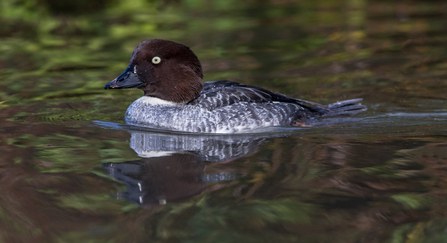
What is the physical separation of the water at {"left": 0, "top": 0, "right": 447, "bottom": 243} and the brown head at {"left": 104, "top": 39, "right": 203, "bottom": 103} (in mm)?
684

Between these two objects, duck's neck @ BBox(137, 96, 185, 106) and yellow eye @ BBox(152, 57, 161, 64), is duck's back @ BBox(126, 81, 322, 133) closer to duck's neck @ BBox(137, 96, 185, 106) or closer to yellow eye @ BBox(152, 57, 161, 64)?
duck's neck @ BBox(137, 96, 185, 106)

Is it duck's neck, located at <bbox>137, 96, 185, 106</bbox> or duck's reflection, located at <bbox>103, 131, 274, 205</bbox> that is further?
duck's neck, located at <bbox>137, 96, 185, 106</bbox>

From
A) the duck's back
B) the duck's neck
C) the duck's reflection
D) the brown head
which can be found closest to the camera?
the duck's reflection

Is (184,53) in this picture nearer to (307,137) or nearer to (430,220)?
(307,137)

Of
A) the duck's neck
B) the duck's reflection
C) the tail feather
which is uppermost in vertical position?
the duck's neck

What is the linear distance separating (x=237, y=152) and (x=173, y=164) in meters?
0.88

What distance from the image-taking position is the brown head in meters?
7.41

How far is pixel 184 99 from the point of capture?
7.62 m

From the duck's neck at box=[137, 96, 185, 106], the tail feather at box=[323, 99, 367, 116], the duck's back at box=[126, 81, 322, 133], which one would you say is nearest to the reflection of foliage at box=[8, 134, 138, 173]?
the duck's back at box=[126, 81, 322, 133]

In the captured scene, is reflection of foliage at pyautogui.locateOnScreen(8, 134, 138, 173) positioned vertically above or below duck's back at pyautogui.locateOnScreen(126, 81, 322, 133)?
below

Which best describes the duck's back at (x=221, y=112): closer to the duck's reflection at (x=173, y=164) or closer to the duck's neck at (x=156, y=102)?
the duck's neck at (x=156, y=102)

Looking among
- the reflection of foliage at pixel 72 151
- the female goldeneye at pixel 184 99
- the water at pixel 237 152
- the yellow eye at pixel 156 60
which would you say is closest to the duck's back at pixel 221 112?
the female goldeneye at pixel 184 99

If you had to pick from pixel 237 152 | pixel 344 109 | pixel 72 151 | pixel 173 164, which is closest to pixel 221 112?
pixel 237 152

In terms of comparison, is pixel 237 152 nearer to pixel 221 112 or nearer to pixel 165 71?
pixel 221 112
